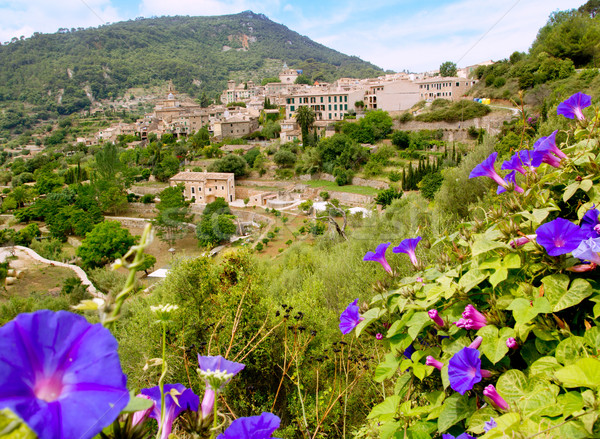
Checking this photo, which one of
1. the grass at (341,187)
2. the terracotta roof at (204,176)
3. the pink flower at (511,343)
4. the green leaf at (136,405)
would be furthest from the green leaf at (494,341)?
the terracotta roof at (204,176)

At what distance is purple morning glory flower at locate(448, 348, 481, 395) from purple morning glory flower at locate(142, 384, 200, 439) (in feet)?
2.95

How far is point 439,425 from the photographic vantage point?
1.47 meters

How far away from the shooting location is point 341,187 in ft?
101

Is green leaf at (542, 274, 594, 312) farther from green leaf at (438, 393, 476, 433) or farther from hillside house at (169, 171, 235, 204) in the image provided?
hillside house at (169, 171, 235, 204)

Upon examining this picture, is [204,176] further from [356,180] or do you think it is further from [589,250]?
[589,250]

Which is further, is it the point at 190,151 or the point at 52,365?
the point at 190,151

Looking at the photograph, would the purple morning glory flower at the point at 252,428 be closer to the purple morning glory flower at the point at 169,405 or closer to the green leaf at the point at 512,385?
the purple morning glory flower at the point at 169,405

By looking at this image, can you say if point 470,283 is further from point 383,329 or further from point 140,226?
point 140,226

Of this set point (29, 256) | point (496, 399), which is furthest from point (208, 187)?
point (496, 399)

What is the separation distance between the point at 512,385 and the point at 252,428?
1.04 metres

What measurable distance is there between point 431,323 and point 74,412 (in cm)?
153

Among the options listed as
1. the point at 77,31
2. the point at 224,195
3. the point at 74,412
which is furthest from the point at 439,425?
the point at 77,31

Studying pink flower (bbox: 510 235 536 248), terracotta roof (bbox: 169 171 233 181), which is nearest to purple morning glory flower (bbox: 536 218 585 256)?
pink flower (bbox: 510 235 536 248)

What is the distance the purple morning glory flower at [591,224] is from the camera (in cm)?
142
